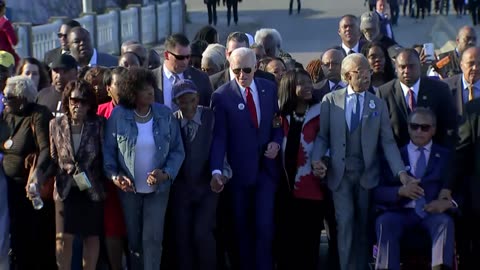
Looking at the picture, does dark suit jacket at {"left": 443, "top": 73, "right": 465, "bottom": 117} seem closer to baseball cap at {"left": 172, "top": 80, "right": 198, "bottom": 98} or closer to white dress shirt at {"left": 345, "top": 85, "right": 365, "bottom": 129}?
white dress shirt at {"left": 345, "top": 85, "right": 365, "bottom": 129}

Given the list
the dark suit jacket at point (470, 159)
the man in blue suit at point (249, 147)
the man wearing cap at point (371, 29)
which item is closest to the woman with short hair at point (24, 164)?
the man in blue suit at point (249, 147)

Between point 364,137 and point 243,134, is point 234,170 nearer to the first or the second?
point 243,134

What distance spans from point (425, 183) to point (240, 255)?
1.63 m

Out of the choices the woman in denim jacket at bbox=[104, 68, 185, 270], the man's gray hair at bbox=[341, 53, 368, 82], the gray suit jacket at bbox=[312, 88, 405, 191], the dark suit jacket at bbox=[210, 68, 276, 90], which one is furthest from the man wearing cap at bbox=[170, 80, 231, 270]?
the man's gray hair at bbox=[341, 53, 368, 82]

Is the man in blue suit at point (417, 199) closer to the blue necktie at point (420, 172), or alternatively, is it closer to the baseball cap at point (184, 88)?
the blue necktie at point (420, 172)

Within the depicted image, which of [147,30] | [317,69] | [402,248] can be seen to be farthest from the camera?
[147,30]

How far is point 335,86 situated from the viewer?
30.3 ft

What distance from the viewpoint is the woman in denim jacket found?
7.82m

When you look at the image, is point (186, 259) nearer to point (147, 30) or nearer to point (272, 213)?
point (272, 213)

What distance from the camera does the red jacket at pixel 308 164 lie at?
834 centimetres

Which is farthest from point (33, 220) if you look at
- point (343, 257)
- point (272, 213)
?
point (343, 257)

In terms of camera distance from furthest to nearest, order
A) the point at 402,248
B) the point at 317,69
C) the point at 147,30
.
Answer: the point at 147,30 < the point at 317,69 < the point at 402,248

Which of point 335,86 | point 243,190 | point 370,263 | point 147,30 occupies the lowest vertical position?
point 147,30

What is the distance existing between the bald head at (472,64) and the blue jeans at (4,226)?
4020 mm
